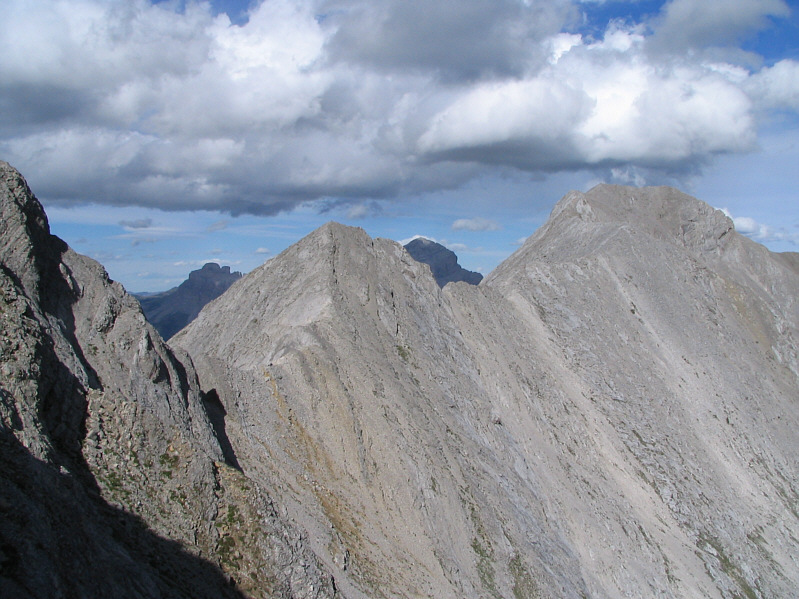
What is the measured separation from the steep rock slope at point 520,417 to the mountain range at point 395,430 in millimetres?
160

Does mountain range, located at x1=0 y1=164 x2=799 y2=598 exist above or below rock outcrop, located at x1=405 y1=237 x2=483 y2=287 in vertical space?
below

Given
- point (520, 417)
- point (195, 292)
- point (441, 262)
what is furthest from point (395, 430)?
point (195, 292)

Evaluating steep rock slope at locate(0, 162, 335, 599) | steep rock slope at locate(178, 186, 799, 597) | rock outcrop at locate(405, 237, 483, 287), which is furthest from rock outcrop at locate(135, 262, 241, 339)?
steep rock slope at locate(0, 162, 335, 599)

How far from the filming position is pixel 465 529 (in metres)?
25.7

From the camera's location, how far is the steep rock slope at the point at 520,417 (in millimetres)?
23953

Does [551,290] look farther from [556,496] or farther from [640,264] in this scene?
[556,496]

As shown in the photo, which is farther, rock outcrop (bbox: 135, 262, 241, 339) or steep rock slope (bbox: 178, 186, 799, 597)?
rock outcrop (bbox: 135, 262, 241, 339)

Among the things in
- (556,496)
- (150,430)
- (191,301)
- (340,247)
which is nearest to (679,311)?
(556,496)

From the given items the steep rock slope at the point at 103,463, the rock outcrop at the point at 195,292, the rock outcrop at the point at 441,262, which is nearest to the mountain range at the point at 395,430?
the steep rock slope at the point at 103,463

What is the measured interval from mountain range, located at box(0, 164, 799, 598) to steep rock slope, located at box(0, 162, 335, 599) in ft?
0.21

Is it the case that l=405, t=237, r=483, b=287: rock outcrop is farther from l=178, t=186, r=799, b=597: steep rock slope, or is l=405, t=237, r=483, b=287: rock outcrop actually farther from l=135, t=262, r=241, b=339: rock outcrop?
l=178, t=186, r=799, b=597: steep rock slope

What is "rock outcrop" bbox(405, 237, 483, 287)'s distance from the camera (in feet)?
561

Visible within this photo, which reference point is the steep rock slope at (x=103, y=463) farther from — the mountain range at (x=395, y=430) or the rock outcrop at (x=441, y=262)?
the rock outcrop at (x=441, y=262)

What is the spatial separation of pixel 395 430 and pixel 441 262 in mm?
152300
